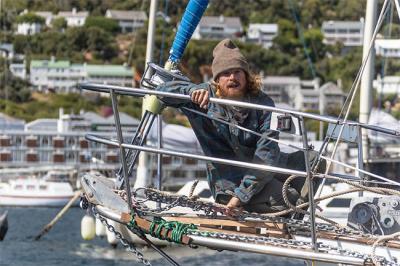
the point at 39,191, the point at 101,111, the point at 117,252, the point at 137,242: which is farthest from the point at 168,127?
the point at 101,111

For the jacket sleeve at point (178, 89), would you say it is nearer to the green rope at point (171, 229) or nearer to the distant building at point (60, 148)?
the green rope at point (171, 229)

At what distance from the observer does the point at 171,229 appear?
10727mm

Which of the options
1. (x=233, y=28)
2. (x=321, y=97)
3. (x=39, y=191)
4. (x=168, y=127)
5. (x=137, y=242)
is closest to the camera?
(x=137, y=242)

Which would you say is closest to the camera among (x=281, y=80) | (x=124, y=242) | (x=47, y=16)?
(x=124, y=242)

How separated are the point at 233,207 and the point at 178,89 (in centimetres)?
119

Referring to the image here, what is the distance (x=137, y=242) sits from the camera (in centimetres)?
2458

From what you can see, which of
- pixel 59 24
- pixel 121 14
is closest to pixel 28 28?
pixel 59 24

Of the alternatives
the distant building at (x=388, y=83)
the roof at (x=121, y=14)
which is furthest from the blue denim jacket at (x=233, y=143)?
the roof at (x=121, y=14)

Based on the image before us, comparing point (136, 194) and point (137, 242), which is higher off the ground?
point (136, 194)

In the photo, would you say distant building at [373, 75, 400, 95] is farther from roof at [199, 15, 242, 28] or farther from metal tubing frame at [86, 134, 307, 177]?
roof at [199, 15, 242, 28]

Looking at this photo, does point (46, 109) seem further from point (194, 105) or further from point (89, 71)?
point (194, 105)

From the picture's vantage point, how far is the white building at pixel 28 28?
180 metres

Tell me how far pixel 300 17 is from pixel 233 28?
11265 millimetres

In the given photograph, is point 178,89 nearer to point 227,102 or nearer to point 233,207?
point 227,102
